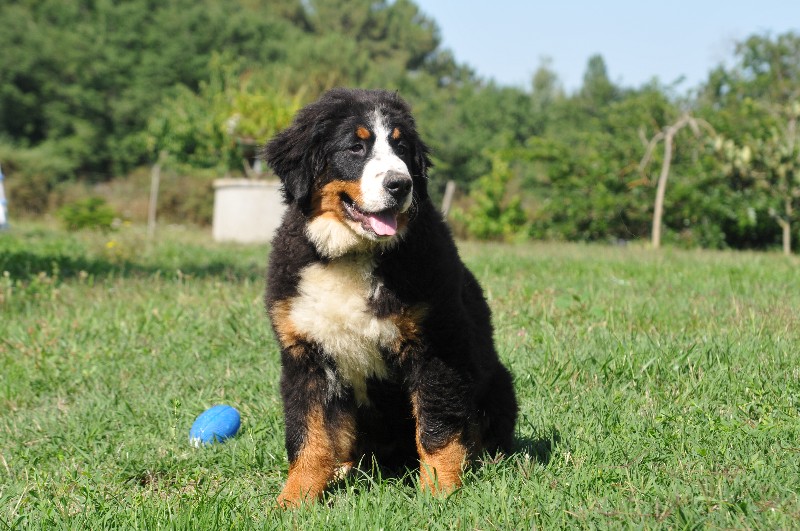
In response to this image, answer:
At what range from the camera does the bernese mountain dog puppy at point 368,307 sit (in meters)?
→ 3.27

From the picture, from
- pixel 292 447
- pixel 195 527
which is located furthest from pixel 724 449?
pixel 195 527

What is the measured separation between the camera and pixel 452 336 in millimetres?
3314

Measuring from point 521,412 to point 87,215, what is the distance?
16149mm

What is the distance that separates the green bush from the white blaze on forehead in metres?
15.5

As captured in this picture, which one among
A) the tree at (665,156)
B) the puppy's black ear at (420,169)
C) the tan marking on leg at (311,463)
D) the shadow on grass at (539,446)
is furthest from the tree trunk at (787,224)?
the tan marking on leg at (311,463)

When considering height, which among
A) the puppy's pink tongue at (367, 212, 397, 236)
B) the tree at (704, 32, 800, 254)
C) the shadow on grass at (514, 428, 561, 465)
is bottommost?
the shadow on grass at (514, 428, 561, 465)

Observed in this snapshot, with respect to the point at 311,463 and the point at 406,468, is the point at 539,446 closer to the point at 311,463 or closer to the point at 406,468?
the point at 406,468

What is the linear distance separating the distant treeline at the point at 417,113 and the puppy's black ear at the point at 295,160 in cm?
63

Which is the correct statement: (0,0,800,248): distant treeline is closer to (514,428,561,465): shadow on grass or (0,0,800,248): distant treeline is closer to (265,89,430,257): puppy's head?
(265,89,430,257): puppy's head

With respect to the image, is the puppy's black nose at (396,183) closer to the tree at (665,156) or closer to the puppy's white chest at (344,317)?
the puppy's white chest at (344,317)

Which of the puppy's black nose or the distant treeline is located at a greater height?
the distant treeline

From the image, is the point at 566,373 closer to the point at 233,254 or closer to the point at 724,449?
the point at 724,449

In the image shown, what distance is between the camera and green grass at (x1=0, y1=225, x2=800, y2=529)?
3.02 metres

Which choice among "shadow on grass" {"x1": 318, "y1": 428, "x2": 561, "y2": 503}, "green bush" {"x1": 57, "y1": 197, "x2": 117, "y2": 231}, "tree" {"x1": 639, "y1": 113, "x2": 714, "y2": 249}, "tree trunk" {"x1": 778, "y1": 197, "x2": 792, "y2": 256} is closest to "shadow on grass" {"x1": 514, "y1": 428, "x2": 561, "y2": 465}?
"shadow on grass" {"x1": 318, "y1": 428, "x2": 561, "y2": 503}
